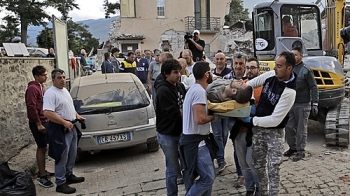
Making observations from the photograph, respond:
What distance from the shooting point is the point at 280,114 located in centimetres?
324

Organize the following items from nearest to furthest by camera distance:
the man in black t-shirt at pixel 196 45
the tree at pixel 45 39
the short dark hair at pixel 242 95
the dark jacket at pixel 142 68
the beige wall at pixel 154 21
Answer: the short dark hair at pixel 242 95, the man in black t-shirt at pixel 196 45, the dark jacket at pixel 142 68, the tree at pixel 45 39, the beige wall at pixel 154 21

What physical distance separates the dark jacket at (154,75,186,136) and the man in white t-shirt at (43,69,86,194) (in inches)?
59.5

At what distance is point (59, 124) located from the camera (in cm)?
434

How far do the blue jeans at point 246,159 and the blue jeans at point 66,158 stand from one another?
237cm

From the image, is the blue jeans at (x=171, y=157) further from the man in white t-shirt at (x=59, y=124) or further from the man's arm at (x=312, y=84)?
the man's arm at (x=312, y=84)

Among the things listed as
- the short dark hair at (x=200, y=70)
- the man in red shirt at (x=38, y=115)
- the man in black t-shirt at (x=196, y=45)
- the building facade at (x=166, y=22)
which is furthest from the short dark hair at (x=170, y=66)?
the building facade at (x=166, y=22)

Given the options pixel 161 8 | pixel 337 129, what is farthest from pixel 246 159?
pixel 161 8

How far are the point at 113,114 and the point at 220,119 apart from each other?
2598 millimetres

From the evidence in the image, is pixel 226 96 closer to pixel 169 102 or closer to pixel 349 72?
pixel 169 102

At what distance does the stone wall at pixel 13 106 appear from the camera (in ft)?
18.9

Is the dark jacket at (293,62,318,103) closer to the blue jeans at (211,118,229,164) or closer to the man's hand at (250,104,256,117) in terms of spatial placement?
the blue jeans at (211,118,229,164)

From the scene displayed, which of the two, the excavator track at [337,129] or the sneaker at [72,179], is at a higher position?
the excavator track at [337,129]

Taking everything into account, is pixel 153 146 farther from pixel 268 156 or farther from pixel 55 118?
pixel 268 156

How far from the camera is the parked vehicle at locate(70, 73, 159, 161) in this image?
543 cm
